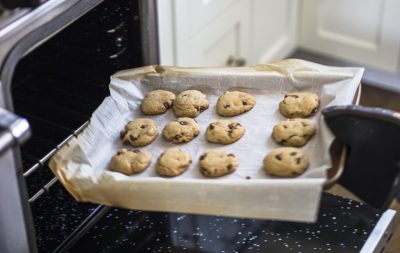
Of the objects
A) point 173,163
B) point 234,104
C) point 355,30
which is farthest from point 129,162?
point 355,30

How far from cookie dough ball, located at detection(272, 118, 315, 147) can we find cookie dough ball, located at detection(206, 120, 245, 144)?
6 cm

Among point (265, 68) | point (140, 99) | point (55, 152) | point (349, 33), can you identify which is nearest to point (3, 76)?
point (55, 152)

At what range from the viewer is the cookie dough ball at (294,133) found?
3.36 feet

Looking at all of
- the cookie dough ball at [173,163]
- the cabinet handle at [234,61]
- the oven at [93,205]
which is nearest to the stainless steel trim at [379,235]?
the oven at [93,205]

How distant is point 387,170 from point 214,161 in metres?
0.23

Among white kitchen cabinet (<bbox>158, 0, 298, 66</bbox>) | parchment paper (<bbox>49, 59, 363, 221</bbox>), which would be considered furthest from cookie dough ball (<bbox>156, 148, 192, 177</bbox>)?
white kitchen cabinet (<bbox>158, 0, 298, 66</bbox>)

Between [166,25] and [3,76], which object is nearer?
[3,76]

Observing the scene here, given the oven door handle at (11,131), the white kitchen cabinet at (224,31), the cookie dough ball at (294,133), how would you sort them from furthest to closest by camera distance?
the white kitchen cabinet at (224,31)
the cookie dough ball at (294,133)
the oven door handle at (11,131)

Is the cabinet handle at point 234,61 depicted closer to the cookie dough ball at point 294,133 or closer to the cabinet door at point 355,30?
the cabinet door at point 355,30

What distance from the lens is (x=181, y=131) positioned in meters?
1.06

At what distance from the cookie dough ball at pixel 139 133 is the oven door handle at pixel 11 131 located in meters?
0.25

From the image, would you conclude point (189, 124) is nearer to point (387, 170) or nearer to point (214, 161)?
point (214, 161)

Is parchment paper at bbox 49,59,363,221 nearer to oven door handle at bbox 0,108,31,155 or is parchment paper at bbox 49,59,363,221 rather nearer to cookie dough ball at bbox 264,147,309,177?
cookie dough ball at bbox 264,147,309,177

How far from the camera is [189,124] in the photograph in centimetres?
108
